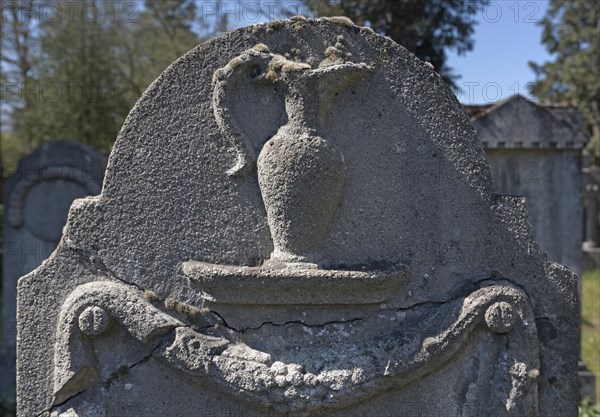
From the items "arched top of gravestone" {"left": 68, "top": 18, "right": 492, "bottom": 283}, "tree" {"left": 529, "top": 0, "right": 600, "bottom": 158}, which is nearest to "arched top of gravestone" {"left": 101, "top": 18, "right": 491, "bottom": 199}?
"arched top of gravestone" {"left": 68, "top": 18, "right": 492, "bottom": 283}

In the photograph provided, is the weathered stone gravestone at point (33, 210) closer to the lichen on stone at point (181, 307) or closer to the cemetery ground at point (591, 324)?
the lichen on stone at point (181, 307)

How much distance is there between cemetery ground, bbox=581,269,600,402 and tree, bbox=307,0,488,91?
303cm

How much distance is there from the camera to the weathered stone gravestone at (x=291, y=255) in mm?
2242

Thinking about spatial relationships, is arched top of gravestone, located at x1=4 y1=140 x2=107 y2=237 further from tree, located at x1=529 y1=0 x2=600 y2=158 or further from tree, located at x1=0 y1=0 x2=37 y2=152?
tree, located at x1=529 y1=0 x2=600 y2=158

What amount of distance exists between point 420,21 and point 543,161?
7.46 feet

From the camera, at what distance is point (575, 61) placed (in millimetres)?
18844

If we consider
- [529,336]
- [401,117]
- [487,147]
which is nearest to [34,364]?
[401,117]

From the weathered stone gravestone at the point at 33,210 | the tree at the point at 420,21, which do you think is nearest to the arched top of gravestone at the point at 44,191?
the weathered stone gravestone at the point at 33,210

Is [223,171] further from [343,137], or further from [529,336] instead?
Answer: [529,336]

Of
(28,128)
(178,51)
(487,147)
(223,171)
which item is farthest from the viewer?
(28,128)

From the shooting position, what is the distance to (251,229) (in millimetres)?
2287

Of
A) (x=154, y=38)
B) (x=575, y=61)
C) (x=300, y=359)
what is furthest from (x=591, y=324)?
(x=575, y=61)

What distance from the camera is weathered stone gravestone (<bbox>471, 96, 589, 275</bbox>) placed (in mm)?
5121

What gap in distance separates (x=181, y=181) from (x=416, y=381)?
1.09m
